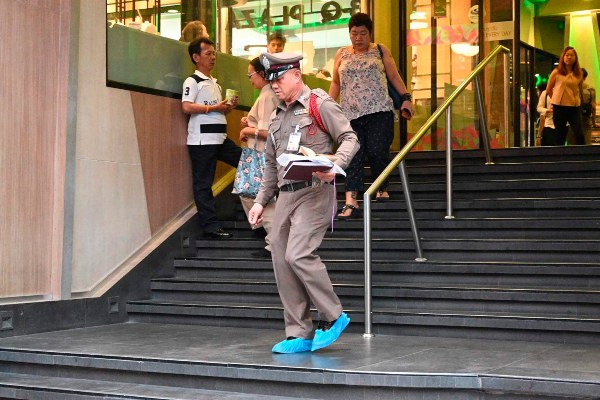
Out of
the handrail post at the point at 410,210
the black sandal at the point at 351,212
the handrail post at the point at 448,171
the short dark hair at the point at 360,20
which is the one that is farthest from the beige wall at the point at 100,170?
the handrail post at the point at 448,171

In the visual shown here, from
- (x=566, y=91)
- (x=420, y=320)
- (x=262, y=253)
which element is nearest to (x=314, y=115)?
(x=420, y=320)

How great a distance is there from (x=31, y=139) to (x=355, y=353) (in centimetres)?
287

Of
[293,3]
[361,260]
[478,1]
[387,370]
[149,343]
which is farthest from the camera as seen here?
[478,1]

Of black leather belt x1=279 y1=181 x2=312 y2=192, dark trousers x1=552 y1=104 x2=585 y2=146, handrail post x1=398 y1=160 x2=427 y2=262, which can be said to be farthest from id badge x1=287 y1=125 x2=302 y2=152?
dark trousers x1=552 y1=104 x2=585 y2=146

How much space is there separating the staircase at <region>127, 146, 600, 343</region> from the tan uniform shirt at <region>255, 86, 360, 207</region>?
1453 millimetres

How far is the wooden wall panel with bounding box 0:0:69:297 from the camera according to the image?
695 centimetres

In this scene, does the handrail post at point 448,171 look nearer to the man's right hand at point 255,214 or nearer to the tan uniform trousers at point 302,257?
the tan uniform trousers at point 302,257

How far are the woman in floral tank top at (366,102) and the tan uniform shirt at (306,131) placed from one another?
9.15ft

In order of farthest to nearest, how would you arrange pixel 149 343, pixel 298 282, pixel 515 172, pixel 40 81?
pixel 515 172, pixel 40 81, pixel 149 343, pixel 298 282

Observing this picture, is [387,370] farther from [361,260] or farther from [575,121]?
[575,121]

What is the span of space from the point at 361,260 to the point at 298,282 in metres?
2.06

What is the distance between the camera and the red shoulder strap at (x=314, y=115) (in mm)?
5883

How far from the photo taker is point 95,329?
749 cm

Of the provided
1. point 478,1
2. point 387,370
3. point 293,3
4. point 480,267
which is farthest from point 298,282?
point 478,1
